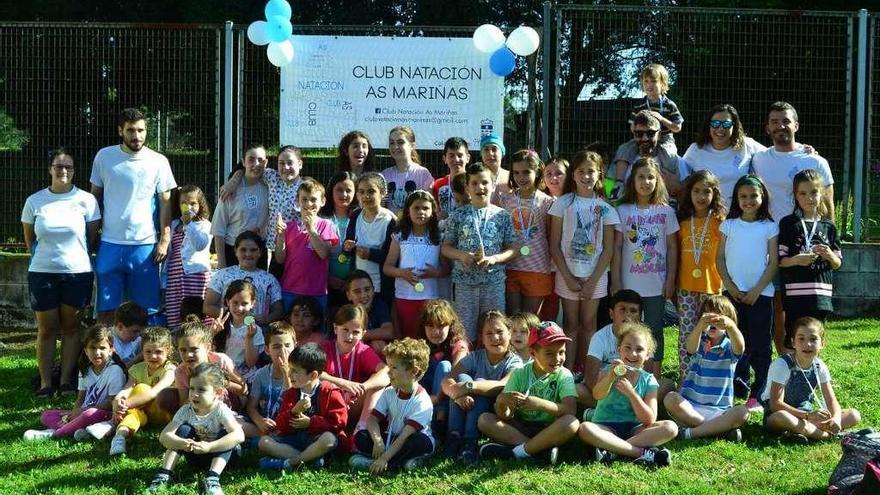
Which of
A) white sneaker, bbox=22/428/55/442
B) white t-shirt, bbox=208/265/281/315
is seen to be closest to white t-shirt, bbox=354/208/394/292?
white t-shirt, bbox=208/265/281/315

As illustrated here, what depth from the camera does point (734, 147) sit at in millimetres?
7387

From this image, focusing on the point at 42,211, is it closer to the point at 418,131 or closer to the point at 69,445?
the point at 69,445

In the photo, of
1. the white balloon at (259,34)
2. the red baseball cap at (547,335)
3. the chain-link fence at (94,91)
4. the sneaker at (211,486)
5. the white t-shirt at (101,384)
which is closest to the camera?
the sneaker at (211,486)

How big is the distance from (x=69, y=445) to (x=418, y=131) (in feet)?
14.0

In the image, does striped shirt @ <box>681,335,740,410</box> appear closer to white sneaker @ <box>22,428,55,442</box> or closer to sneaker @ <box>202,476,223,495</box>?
sneaker @ <box>202,476,223,495</box>

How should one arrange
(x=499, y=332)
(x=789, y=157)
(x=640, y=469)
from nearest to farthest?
1. (x=640, y=469)
2. (x=499, y=332)
3. (x=789, y=157)

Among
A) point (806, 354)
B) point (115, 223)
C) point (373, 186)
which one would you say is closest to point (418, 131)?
point (373, 186)

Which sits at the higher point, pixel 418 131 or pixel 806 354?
pixel 418 131

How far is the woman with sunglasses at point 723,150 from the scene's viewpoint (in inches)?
287

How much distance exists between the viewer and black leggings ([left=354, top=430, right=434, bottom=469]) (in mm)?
5555

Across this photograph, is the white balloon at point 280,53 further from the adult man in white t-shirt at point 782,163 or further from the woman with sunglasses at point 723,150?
the adult man in white t-shirt at point 782,163

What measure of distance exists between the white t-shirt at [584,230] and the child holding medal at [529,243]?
0.16m

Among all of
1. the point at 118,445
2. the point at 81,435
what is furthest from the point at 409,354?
the point at 81,435

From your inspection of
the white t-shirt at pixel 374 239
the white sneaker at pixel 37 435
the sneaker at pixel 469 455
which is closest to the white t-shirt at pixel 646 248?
the white t-shirt at pixel 374 239
